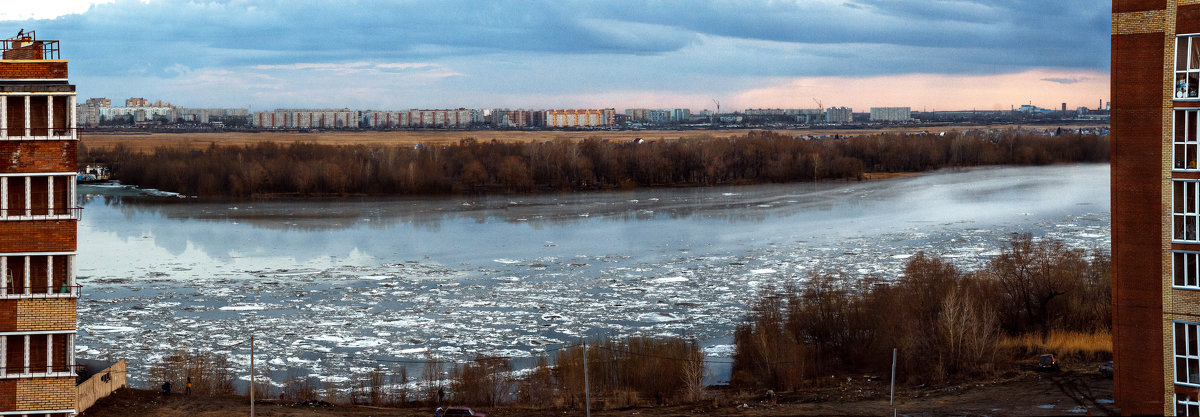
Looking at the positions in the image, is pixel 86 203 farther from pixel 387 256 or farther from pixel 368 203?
pixel 387 256

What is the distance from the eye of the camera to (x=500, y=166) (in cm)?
5669

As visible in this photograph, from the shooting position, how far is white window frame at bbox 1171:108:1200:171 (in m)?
9.94

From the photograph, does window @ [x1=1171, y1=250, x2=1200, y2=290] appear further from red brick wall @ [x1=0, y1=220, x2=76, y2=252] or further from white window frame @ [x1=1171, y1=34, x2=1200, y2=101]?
red brick wall @ [x1=0, y1=220, x2=76, y2=252]

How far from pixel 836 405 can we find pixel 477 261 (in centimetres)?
1476

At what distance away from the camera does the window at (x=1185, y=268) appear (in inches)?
392

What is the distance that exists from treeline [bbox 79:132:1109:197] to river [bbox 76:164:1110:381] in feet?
15.3

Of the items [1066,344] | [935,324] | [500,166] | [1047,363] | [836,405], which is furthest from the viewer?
[500,166]

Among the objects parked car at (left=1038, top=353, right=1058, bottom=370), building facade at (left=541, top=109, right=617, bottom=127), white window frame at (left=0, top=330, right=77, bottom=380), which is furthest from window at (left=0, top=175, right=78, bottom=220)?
building facade at (left=541, top=109, right=617, bottom=127)

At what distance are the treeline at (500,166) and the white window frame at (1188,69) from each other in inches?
1743

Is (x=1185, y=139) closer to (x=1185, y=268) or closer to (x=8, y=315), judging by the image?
(x=1185, y=268)

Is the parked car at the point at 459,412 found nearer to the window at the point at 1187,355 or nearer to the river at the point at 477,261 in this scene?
the river at the point at 477,261

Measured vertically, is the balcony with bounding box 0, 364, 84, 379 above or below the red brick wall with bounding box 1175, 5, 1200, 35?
below

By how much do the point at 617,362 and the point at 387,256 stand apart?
13973mm

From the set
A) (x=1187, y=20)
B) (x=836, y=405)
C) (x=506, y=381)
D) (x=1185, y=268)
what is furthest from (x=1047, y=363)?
(x=506, y=381)
